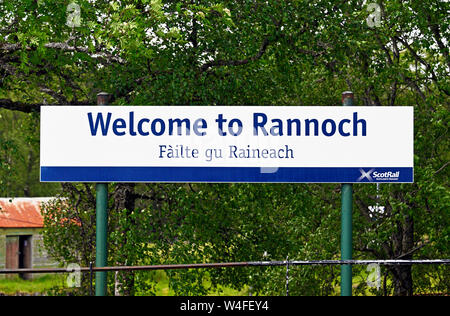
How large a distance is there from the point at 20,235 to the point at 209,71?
96.4 ft

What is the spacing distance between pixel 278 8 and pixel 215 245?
4851mm

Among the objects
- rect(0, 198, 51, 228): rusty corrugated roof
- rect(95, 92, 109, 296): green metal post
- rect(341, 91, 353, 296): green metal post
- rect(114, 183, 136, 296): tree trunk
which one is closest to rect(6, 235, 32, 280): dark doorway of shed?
rect(0, 198, 51, 228): rusty corrugated roof

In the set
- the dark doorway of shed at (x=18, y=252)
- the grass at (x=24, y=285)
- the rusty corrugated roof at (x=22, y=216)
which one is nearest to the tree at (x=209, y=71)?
the grass at (x=24, y=285)

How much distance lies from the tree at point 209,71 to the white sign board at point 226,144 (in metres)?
2.72

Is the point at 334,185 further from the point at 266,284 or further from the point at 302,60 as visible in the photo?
the point at 302,60

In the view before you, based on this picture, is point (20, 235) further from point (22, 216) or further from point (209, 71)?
point (209, 71)

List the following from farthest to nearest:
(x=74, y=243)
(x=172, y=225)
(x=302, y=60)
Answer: (x=74, y=243) → (x=302, y=60) → (x=172, y=225)

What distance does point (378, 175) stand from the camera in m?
6.95

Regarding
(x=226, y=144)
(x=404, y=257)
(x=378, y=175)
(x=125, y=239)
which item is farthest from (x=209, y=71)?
(x=404, y=257)

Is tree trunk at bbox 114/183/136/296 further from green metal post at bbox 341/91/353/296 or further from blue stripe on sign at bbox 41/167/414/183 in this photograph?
green metal post at bbox 341/91/353/296

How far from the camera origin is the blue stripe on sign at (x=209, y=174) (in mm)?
6871

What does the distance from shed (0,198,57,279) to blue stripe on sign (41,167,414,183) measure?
31.6 meters
